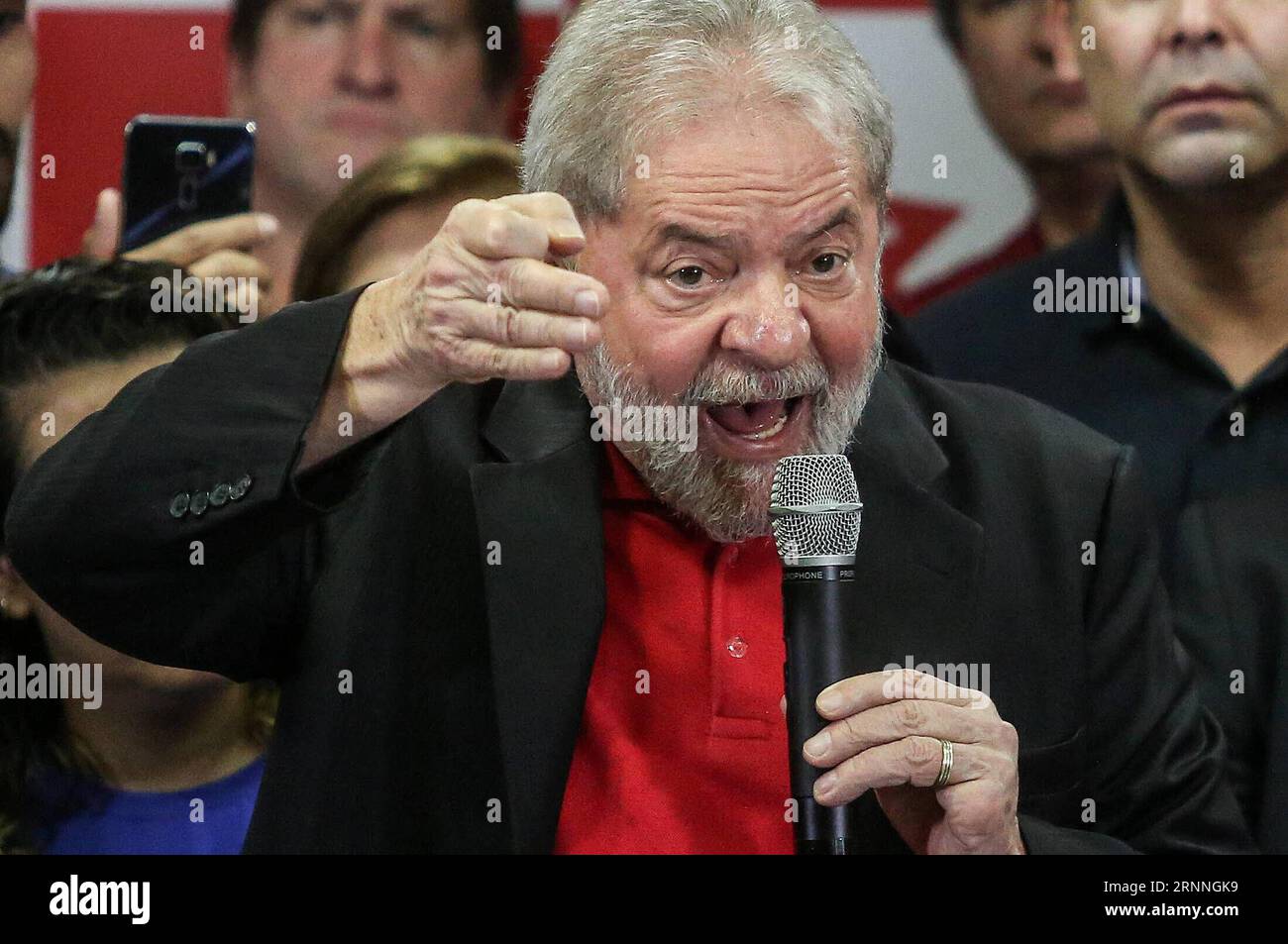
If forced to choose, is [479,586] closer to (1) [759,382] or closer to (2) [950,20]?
(1) [759,382]

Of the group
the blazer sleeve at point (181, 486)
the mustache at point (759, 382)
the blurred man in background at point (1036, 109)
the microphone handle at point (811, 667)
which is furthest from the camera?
the blurred man in background at point (1036, 109)

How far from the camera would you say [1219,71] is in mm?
2559

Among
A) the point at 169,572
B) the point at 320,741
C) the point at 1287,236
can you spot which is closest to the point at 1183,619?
the point at 1287,236

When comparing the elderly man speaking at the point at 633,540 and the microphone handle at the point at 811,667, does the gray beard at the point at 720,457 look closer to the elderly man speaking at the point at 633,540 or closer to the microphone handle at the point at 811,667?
the elderly man speaking at the point at 633,540

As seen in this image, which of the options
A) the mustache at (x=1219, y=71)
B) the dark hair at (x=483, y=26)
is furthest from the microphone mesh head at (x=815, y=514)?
the dark hair at (x=483, y=26)

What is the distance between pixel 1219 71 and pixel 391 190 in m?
1.32

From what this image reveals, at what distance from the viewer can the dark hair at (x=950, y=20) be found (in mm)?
2771

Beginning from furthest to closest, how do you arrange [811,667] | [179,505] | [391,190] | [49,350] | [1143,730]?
[391,190] < [49,350] < [1143,730] < [179,505] < [811,667]

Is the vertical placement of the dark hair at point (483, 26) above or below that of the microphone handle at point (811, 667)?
above

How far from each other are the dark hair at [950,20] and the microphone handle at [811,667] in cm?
158
